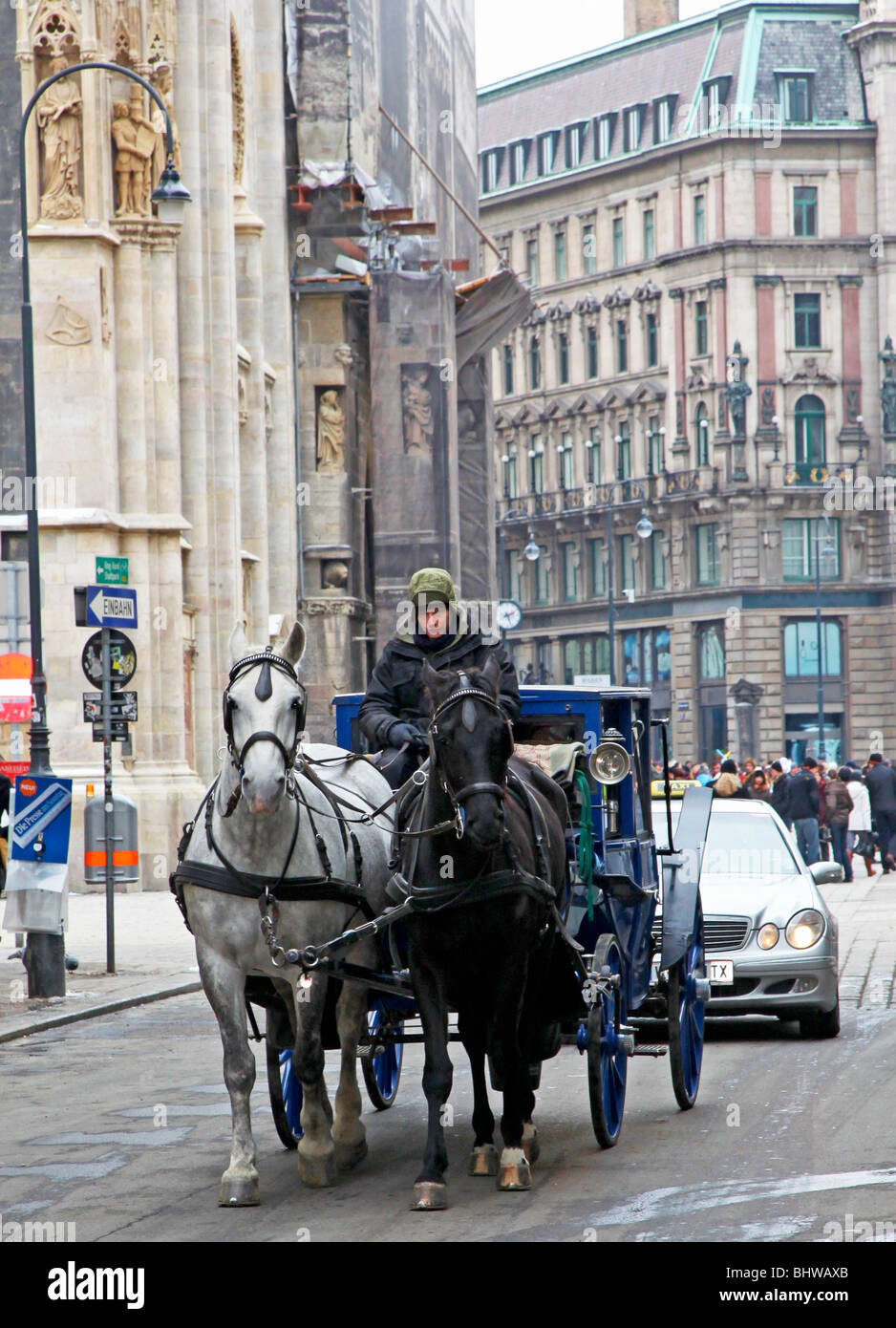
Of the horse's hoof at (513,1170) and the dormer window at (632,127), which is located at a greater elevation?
the dormer window at (632,127)

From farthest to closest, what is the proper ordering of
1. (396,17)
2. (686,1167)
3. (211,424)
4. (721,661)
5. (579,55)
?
(579,55), (721,661), (396,17), (211,424), (686,1167)

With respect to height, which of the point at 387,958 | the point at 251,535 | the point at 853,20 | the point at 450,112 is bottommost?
the point at 387,958

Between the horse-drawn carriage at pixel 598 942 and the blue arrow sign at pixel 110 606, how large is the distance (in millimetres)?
8171

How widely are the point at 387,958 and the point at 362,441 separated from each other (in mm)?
40611

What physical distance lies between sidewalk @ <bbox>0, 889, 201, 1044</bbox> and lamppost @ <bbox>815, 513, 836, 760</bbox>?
53.6 metres

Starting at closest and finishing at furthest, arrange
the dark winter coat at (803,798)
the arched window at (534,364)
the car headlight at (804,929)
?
1. the car headlight at (804,929)
2. the dark winter coat at (803,798)
3. the arched window at (534,364)

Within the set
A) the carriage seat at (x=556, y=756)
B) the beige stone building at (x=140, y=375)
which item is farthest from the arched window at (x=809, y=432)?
the carriage seat at (x=556, y=756)

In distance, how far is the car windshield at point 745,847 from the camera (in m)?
14.8

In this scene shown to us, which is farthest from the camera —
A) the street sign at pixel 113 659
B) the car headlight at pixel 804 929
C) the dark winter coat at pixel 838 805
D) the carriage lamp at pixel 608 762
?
the dark winter coat at pixel 838 805

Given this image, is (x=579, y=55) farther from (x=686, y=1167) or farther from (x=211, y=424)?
(x=686, y=1167)

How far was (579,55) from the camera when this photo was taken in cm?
9481

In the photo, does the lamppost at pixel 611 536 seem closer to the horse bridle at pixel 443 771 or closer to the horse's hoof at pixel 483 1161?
the horse's hoof at pixel 483 1161

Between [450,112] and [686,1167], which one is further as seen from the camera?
[450,112]
